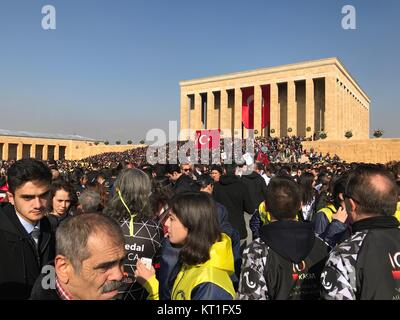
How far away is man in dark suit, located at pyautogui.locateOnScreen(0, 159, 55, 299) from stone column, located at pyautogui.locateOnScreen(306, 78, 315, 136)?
4467 cm

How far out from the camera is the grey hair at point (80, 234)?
5.45 ft

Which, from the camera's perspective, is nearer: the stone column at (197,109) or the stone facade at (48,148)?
the stone column at (197,109)

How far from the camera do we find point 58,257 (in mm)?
1685

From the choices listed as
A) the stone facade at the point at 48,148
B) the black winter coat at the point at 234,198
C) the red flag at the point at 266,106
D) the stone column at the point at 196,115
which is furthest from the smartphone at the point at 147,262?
the stone column at the point at 196,115

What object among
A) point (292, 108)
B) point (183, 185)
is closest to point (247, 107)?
point (292, 108)

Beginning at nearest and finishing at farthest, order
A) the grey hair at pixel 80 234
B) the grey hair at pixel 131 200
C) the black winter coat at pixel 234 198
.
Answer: the grey hair at pixel 80 234 < the grey hair at pixel 131 200 < the black winter coat at pixel 234 198

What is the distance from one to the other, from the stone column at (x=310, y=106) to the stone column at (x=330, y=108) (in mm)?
2045

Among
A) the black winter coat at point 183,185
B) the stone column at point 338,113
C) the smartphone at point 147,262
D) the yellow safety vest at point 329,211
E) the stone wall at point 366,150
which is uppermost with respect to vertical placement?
the stone column at point 338,113

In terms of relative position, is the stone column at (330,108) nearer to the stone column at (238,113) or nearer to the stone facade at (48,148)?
the stone column at (238,113)

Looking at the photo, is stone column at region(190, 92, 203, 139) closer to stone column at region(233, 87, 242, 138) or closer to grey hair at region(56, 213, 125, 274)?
stone column at region(233, 87, 242, 138)

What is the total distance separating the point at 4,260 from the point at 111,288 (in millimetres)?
1150

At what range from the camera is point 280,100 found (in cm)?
5134
